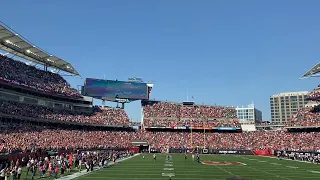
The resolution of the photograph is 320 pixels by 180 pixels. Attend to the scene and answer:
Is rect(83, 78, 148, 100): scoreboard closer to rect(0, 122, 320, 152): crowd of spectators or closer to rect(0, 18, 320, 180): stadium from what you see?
rect(0, 18, 320, 180): stadium

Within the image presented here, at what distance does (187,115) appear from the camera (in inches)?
3590

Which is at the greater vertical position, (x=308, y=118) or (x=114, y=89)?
(x=114, y=89)

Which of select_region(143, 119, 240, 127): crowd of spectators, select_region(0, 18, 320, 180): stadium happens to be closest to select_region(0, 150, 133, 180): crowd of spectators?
select_region(0, 18, 320, 180): stadium

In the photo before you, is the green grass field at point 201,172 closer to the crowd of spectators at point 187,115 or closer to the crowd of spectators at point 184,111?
the crowd of spectators at point 187,115

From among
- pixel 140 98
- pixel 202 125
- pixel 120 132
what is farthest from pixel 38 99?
pixel 202 125

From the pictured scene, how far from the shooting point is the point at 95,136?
7269 cm

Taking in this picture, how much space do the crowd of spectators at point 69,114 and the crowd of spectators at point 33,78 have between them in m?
3.72

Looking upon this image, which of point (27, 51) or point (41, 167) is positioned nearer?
point (41, 167)

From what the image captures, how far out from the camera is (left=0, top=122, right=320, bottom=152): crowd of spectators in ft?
187

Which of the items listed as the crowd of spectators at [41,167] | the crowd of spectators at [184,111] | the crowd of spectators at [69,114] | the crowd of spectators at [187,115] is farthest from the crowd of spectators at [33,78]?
the crowd of spectators at [41,167]

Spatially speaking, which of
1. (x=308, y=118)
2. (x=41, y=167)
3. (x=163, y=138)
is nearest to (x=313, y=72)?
(x=308, y=118)

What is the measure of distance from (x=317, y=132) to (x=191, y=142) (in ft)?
83.3

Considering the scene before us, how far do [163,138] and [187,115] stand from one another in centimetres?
1321

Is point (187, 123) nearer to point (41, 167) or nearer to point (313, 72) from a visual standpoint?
point (313, 72)
